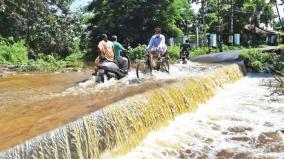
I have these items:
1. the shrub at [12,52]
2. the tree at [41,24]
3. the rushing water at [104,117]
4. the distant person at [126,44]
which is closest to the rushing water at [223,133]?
the rushing water at [104,117]

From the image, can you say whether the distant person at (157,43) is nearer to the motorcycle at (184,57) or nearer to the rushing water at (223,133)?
the rushing water at (223,133)

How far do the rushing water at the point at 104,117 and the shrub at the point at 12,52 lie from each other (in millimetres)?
13179

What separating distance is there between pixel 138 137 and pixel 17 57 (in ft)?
63.7

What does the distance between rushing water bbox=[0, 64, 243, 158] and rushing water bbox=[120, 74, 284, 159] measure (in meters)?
0.30

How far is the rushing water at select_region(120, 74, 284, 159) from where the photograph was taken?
8.66 m

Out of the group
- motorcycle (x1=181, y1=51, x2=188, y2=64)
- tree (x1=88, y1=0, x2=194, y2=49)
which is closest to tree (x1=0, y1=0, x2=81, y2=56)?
tree (x1=88, y1=0, x2=194, y2=49)

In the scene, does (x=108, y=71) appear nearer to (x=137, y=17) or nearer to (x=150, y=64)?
(x=150, y=64)

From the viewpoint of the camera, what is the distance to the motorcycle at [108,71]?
13.4 meters

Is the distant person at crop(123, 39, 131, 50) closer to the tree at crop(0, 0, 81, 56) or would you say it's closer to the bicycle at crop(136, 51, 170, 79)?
the tree at crop(0, 0, 81, 56)

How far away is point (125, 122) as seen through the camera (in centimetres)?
904

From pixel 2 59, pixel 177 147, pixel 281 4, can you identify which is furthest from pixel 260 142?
pixel 2 59

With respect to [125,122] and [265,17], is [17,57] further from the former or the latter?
[265,17]

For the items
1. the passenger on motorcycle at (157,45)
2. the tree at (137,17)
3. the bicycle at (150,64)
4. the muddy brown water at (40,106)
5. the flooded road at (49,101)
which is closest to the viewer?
the muddy brown water at (40,106)

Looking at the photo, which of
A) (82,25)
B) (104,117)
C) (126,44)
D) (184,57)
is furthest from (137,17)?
(104,117)
